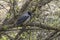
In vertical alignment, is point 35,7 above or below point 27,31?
above

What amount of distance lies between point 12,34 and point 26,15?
554 millimetres

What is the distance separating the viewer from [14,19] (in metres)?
3.63

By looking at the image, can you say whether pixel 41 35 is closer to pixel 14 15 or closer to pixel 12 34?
pixel 12 34

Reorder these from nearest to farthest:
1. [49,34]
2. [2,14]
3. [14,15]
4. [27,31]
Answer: [14,15]
[27,31]
[49,34]
[2,14]

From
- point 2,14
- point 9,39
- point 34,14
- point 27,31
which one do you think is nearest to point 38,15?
point 34,14

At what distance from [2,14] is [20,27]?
7.24 ft

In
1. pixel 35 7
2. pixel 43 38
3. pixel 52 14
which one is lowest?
pixel 43 38

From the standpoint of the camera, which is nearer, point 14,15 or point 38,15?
point 14,15

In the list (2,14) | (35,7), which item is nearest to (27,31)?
(35,7)

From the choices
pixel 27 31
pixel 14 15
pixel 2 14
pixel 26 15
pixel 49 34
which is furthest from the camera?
pixel 2 14

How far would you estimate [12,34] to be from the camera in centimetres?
437

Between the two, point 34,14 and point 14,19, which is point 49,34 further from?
point 14,19

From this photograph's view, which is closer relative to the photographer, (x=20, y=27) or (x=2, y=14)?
(x=20, y=27)

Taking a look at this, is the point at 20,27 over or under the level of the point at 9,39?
over
